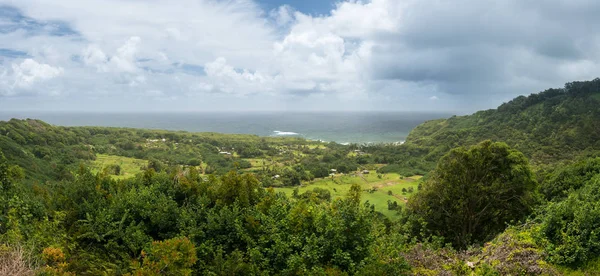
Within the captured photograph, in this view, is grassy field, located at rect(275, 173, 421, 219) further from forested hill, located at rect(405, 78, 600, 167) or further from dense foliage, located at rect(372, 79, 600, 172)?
forested hill, located at rect(405, 78, 600, 167)

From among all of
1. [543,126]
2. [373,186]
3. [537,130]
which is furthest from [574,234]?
[543,126]

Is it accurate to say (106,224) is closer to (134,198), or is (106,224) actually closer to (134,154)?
(134,198)

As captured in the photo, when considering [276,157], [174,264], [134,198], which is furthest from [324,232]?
[276,157]

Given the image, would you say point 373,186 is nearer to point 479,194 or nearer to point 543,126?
point 479,194

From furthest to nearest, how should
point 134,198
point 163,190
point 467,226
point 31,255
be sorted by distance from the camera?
point 467,226
point 163,190
point 134,198
point 31,255

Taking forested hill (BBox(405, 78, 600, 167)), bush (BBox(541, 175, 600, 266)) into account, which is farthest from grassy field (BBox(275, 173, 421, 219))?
bush (BBox(541, 175, 600, 266))
